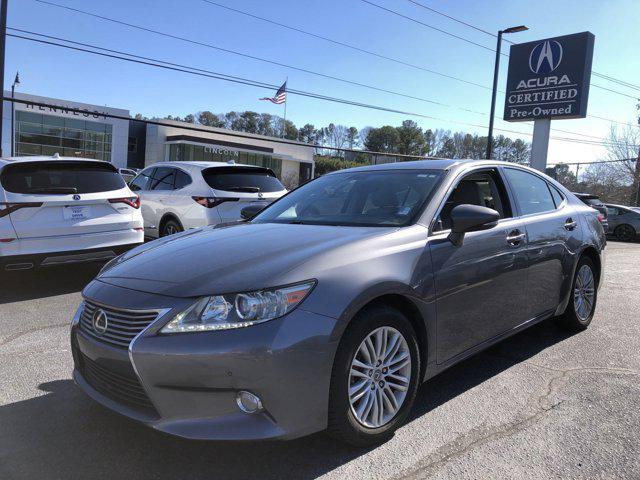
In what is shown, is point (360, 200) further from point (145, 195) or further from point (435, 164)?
point (145, 195)

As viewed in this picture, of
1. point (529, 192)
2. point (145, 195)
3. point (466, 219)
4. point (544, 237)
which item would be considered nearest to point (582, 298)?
point (544, 237)

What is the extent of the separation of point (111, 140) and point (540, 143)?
3903 centimetres

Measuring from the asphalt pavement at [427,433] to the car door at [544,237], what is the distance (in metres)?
0.55

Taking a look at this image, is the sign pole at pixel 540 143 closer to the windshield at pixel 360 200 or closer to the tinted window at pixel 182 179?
the tinted window at pixel 182 179

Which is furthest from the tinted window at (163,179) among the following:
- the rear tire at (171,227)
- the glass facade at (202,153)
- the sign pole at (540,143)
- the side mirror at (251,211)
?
the glass facade at (202,153)

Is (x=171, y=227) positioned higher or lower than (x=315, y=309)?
lower

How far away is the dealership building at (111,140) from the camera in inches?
1721

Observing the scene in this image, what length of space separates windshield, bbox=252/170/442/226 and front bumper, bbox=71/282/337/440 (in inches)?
46.8

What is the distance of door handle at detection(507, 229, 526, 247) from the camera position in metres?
3.87

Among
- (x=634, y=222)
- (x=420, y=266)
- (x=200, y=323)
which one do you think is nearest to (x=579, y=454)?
(x=420, y=266)

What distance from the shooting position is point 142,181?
10312mm

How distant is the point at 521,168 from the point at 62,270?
21.8 ft

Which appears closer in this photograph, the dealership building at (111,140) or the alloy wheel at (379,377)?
the alloy wheel at (379,377)

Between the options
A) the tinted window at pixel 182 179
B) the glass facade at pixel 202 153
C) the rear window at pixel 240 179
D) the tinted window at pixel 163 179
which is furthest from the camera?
the glass facade at pixel 202 153
